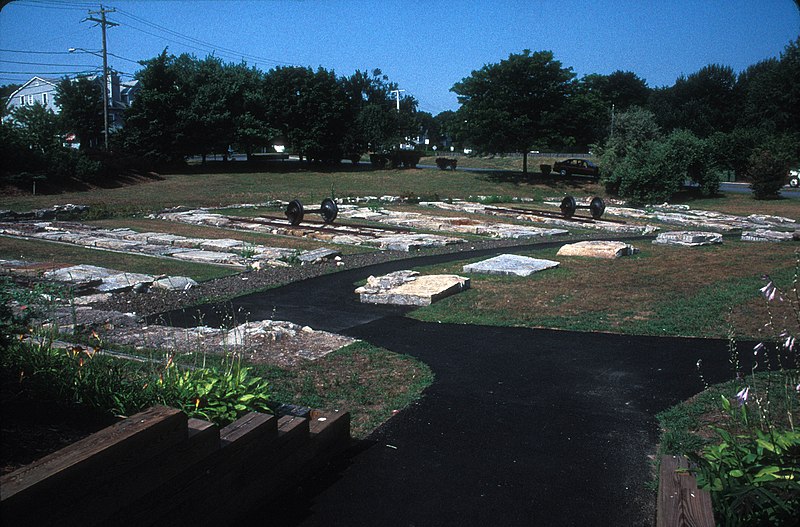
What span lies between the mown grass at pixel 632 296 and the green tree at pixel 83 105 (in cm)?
4634

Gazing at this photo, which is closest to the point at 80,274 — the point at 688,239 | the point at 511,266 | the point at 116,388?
the point at 511,266

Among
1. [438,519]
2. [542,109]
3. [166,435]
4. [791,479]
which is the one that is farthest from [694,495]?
[542,109]

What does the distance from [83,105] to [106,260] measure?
43.6 m

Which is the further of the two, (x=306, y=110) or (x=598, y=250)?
(x=306, y=110)

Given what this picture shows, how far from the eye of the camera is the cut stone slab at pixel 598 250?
14.1 metres

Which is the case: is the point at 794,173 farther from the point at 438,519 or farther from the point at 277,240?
the point at 438,519

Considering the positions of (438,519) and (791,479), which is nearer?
(791,479)

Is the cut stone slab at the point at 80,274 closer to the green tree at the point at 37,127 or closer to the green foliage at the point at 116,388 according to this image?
the green foliage at the point at 116,388

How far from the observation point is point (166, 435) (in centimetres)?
313

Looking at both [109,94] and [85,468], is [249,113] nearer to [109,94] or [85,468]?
[109,94]

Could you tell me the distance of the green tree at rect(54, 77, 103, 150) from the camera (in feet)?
164

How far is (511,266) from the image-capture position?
1255 cm

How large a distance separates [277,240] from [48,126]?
18.8 metres

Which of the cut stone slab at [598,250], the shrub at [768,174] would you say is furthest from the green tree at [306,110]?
the cut stone slab at [598,250]
